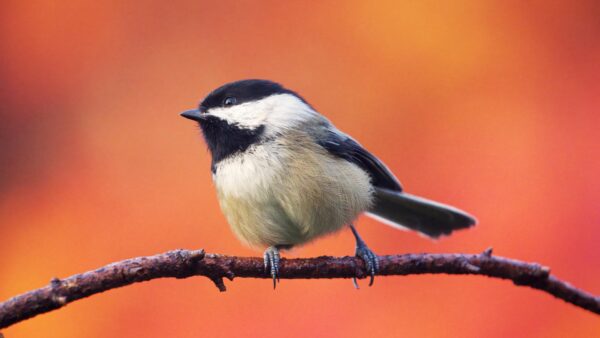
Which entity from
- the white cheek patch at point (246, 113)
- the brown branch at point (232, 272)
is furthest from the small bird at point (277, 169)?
the brown branch at point (232, 272)

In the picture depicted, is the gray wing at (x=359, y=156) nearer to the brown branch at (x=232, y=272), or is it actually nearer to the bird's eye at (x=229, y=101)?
the bird's eye at (x=229, y=101)

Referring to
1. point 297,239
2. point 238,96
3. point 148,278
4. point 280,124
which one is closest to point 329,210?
point 297,239

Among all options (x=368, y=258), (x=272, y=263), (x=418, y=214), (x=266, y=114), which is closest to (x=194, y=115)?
(x=266, y=114)

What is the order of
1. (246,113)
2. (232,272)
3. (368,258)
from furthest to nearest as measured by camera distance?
(246,113)
(368,258)
(232,272)

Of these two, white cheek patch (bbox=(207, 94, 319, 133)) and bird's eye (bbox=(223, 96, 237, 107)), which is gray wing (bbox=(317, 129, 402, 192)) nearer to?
white cheek patch (bbox=(207, 94, 319, 133))

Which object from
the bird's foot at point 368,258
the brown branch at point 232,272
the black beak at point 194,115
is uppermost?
the black beak at point 194,115

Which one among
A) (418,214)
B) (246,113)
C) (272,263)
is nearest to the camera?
(272,263)

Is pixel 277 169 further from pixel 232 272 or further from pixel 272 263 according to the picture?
pixel 232 272
